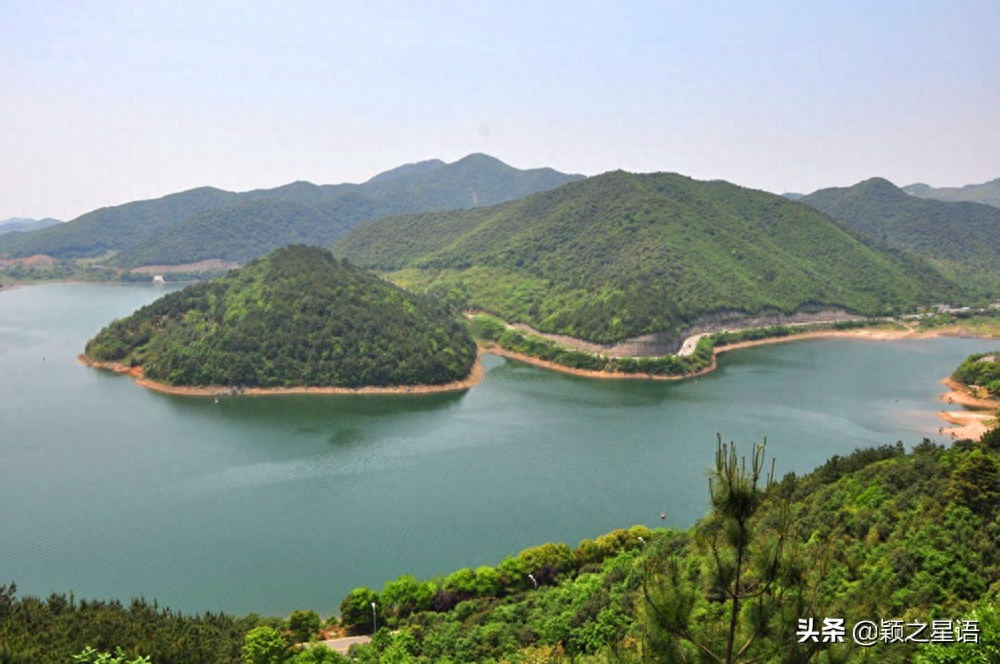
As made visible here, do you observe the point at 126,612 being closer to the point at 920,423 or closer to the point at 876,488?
the point at 876,488

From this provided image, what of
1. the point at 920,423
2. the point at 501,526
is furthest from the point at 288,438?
the point at 920,423

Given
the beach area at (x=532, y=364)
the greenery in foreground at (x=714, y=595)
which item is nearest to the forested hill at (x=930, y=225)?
the beach area at (x=532, y=364)

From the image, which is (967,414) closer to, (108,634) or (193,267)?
(108,634)

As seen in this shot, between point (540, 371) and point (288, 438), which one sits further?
point (540, 371)

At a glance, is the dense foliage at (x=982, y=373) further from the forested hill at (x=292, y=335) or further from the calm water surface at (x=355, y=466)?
the forested hill at (x=292, y=335)

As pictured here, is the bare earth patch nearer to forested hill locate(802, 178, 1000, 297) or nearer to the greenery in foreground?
the greenery in foreground

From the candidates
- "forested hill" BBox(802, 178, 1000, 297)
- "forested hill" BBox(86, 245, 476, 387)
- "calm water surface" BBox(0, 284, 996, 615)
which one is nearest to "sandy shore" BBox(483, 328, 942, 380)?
"calm water surface" BBox(0, 284, 996, 615)
